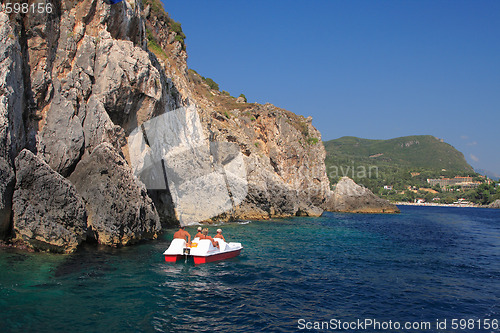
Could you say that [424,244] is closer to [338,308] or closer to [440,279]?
[440,279]

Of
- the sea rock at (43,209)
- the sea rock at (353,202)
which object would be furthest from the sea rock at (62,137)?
the sea rock at (353,202)

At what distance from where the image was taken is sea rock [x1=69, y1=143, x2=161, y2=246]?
1573cm

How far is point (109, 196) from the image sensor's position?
16.0 m

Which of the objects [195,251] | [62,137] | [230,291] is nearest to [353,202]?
[195,251]

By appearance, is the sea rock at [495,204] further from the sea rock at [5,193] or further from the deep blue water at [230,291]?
the sea rock at [5,193]

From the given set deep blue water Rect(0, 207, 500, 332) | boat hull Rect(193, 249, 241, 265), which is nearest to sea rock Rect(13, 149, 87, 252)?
deep blue water Rect(0, 207, 500, 332)

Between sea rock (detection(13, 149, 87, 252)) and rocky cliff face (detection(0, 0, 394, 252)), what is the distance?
37 mm

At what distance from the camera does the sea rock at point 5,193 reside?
42.3 ft

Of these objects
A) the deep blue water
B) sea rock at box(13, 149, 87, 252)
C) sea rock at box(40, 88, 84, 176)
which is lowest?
the deep blue water

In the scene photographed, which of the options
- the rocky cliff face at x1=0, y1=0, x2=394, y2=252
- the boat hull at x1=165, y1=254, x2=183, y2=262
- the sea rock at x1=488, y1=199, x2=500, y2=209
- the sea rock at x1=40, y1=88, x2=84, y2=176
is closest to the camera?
the rocky cliff face at x1=0, y1=0, x2=394, y2=252

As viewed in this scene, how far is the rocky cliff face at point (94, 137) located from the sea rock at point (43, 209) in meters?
0.04

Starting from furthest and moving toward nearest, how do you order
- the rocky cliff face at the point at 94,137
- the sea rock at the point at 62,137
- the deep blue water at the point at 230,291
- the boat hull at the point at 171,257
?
the sea rock at the point at 62,137 < the boat hull at the point at 171,257 < the rocky cliff face at the point at 94,137 < the deep blue water at the point at 230,291

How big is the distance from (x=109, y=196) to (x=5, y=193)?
411cm

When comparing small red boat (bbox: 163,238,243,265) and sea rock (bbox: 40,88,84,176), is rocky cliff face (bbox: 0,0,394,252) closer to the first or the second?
sea rock (bbox: 40,88,84,176)
